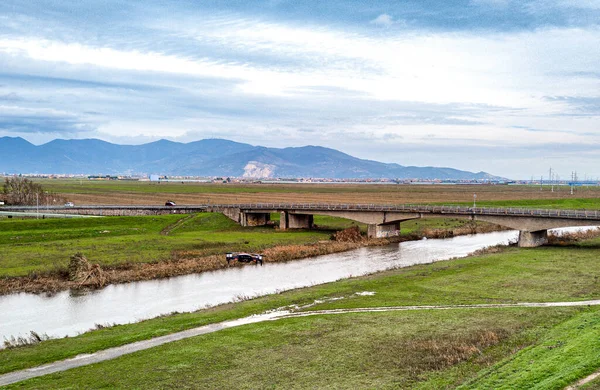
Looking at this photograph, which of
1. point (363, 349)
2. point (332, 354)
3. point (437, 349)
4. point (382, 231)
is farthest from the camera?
point (382, 231)

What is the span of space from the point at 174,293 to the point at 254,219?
2283 inches

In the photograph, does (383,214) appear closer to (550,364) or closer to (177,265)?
(177,265)

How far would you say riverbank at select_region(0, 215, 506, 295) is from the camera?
51406 millimetres

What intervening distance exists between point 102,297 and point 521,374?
3657 cm

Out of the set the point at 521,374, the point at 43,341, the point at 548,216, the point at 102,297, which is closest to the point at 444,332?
the point at 521,374

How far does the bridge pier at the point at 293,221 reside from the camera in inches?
3969

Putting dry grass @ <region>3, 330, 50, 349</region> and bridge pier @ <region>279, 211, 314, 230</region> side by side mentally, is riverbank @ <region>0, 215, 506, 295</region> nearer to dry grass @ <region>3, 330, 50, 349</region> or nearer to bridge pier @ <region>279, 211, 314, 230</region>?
bridge pier @ <region>279, 211, 314, 230</region>

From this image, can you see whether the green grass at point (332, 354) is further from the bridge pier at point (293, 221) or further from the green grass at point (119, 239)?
the bridge pier at point (293, 221)

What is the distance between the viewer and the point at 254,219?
106938 mm

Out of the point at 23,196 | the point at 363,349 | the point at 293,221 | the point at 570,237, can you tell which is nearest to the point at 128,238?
the point at 293,221

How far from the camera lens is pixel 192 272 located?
195 feet

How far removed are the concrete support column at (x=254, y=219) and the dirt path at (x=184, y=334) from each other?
67.5m

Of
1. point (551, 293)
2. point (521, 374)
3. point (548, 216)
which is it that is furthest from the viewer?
point (548, 216)

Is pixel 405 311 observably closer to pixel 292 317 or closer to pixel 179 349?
pixel 292 317
